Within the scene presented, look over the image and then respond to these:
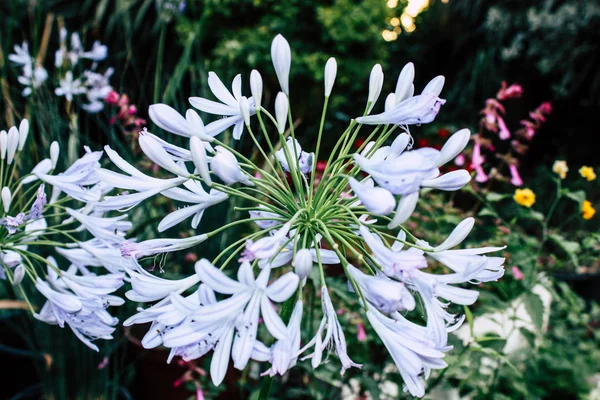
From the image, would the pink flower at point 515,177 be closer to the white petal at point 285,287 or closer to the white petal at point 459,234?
the white petal at point 459,234

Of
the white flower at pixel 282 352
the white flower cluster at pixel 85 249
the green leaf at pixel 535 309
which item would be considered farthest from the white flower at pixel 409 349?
the green leaf at pixel 535 309

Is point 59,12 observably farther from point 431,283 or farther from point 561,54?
point 431,283

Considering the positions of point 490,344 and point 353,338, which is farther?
point 353,338

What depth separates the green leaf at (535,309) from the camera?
52.6 inches

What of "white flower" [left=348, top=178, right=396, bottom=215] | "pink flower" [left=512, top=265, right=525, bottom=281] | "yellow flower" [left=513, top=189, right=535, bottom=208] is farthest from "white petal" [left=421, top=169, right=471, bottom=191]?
"yellow flower" [left=513, top=189, right=535, bottom=208]

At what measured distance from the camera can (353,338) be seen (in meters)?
1.60

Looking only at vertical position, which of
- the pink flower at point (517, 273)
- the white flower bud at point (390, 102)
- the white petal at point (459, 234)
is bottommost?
the pink flower at point (517, 273)

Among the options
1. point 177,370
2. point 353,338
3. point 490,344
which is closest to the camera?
point 490,344

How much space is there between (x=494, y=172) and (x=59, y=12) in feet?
17.3

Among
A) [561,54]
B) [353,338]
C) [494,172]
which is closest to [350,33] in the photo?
[561,54]

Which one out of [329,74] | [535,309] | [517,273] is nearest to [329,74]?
[329,74]

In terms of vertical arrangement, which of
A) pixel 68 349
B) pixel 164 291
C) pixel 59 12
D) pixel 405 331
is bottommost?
pixel 68 349

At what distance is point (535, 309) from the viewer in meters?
1.38

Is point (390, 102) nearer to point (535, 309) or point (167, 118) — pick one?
point (167, 118)
